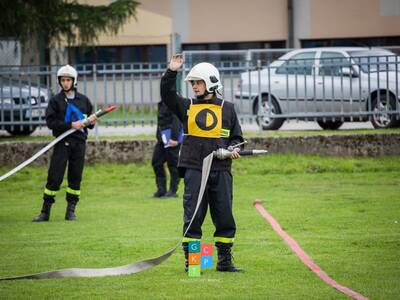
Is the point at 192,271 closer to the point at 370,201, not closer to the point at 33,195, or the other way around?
the point at 370,201

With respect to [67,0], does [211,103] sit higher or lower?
lower

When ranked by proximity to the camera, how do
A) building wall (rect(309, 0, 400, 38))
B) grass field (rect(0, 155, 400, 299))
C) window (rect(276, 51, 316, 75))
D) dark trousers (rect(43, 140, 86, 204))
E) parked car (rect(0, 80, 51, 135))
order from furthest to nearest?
building wall (rect(309, 0, 400, 38))
parked car (rect(0, 80, 51, 135))
window (rect(276, 51, 316, 75))
dark trousers (rect(43, 140, 86, 204))
grass field (rect(0, 155, 400, 299))

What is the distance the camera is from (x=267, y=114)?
20.2m

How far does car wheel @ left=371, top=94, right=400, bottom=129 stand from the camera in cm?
2005

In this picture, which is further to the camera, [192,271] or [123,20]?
[123,20]

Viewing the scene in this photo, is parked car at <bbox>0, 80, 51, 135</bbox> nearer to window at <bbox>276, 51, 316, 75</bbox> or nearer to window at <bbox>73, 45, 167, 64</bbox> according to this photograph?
window at <bbox>276, 51, 316, 75</bbox>

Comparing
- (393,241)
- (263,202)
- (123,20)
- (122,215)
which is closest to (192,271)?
(393,241)

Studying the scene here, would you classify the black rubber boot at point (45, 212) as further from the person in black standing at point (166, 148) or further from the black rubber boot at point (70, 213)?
the person in black standing at point (166, 148)

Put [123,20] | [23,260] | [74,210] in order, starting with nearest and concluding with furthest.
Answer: [23,260], [74,210], [123,20]

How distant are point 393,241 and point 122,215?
4423mm

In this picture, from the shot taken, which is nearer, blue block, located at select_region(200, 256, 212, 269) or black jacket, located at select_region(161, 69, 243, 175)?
black jacket, located at select_region(161, 69, 243, 175)

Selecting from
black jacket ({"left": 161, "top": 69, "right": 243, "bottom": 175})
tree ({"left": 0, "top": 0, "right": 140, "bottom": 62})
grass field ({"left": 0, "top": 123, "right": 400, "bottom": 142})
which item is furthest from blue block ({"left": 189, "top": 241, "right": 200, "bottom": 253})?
tree ({"left": 0, "top": 0, "right": 140, "bottom": 62})

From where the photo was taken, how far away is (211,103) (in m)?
9.67

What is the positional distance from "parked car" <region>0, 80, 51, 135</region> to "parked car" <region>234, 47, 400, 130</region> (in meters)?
3.76
